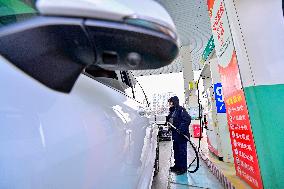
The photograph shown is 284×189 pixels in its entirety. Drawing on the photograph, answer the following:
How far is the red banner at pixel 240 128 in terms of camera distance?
296 centimetres

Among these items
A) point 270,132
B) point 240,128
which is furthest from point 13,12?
point 240,128

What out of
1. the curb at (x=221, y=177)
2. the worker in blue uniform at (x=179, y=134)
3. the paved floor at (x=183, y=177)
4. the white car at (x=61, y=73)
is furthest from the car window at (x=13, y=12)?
the worker in blue uniform at (x=179, y=134)

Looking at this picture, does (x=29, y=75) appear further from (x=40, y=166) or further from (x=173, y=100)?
(x=173, y=100)

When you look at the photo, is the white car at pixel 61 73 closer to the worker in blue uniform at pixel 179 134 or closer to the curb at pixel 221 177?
the curb at pixel 221 177

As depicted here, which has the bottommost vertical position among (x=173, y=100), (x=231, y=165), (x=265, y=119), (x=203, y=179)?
(x=203, y=179)

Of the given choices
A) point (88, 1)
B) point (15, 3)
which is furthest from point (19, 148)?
point (15, 3)

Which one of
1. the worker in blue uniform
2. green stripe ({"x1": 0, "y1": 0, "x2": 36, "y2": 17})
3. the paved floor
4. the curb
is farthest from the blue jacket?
green stripe ({"x1": 0, "y1": 0, "x2": 36, "y2": 17})

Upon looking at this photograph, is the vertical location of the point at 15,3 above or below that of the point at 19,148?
above

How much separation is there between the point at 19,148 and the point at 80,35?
0.76ft

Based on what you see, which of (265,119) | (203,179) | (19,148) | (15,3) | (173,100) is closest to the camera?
(19,148)

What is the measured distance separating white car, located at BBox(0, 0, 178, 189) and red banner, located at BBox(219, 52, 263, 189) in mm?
2738

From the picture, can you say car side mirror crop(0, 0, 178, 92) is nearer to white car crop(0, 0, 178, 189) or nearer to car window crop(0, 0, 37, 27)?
white car crop(0, 0, 178, 189)

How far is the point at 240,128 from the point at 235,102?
0.36 m

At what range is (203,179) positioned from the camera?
4305mm
